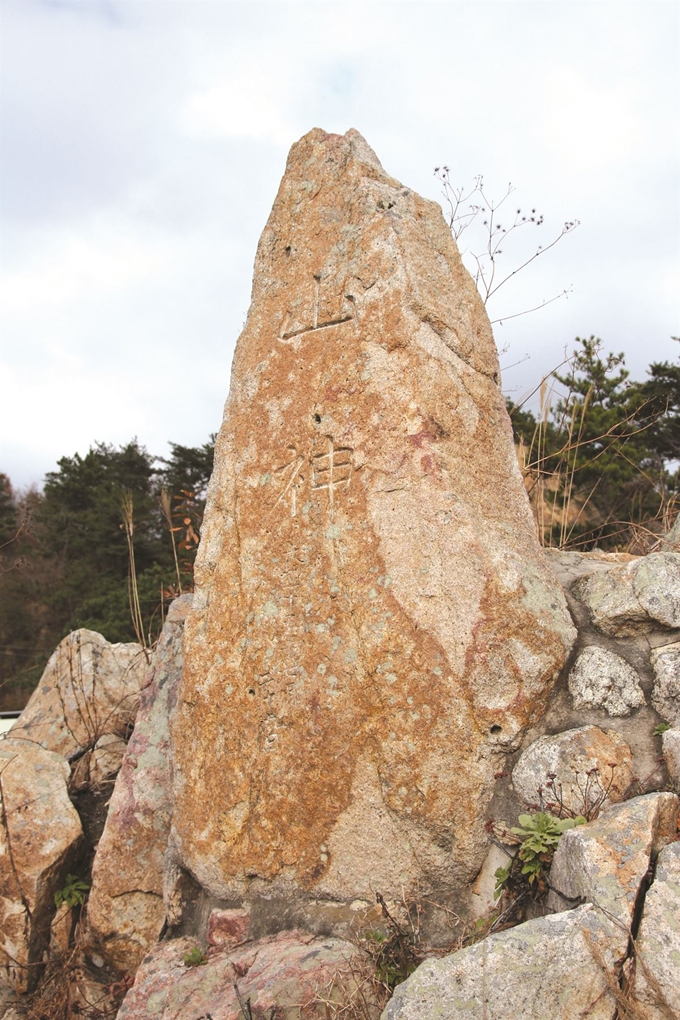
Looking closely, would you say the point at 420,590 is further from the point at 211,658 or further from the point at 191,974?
the point at 191,974

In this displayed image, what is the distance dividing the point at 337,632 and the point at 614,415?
755cm

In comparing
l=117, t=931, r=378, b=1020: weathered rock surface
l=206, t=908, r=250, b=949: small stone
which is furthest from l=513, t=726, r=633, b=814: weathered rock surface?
l=206, t=908, r=250, b=949: small stone

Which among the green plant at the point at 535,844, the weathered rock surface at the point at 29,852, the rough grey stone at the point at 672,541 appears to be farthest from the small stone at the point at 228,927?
the rough grey stone at the point at 672,541

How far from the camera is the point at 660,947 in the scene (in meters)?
2.12

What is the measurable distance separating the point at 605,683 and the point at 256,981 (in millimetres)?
1613

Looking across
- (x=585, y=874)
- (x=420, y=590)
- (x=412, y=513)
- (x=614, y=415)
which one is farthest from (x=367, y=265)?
(x=614, y=415)

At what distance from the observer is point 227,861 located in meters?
3.14

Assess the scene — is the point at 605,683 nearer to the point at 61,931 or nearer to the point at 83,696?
the point at 61,931

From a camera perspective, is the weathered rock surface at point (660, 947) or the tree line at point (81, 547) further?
the tree line at point (81, 547)

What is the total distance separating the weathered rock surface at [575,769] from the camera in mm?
2748

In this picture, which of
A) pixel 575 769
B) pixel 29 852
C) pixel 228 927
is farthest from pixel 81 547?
pixel 575 769

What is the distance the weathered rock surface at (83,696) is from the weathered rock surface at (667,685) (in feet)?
9.56

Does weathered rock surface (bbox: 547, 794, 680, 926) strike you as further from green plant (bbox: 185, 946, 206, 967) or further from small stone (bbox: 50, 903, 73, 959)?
small stone (bbox: 50, 903, 73, 959)

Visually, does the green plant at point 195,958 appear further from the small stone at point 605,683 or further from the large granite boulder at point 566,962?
the small stone at point 605,683
